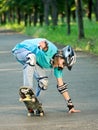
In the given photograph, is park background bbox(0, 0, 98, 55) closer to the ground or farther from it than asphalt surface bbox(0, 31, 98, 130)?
closer to the ground

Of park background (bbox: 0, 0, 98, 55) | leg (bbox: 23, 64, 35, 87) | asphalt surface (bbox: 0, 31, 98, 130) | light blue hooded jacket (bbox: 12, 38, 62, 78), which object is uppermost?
light blue hooded jacket (bbox: 12, 38, 62, 78)

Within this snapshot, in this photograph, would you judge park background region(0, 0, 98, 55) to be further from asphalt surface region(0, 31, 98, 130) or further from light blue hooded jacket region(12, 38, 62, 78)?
light blue hooded jacket region(12, 38, 62, 78)

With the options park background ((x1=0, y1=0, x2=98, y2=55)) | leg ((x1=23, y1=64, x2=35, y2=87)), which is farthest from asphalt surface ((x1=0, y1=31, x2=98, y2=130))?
park background ((x1=0, y1=0, x2=98, y2=55))

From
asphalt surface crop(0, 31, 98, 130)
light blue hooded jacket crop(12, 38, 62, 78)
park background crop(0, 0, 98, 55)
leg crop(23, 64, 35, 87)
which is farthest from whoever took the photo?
park background crop(0, 0, 98, 55)

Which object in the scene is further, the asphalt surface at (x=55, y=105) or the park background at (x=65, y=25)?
the park background at (x=65, y=25)

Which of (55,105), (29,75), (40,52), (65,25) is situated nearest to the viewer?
(29,75)

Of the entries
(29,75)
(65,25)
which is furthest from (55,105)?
(65,25)

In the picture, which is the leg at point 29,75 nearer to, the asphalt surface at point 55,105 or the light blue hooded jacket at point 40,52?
the light blue hooded jacket at point 40,52

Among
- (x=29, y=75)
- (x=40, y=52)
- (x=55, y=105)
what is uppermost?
(x=40, y=52)

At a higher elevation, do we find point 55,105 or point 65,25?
point 55,105

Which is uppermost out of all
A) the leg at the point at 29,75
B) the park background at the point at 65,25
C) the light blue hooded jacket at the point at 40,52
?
the light blue hooded jacket at the point at 40,52

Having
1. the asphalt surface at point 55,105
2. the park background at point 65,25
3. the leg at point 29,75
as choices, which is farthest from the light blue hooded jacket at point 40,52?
the park background at point 65,25

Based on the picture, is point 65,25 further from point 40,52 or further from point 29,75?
point 29,75

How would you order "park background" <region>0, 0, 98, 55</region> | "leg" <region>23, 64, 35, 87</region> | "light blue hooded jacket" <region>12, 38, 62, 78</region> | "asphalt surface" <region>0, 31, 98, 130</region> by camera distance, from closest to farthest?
"asphalt surface" <region>0, 31, 98, 130</region>
"leg" <region>23, 64, 35, 87</region>
"light blue hooded jacket" <region>12, 38, 62, 78</region>
"park background" <region>0, 0, 98, 55</region>
